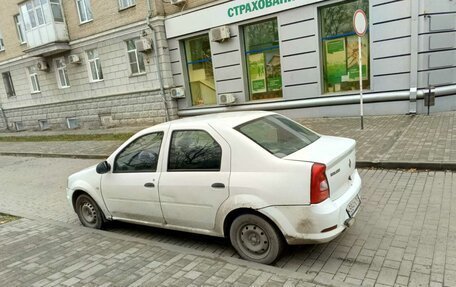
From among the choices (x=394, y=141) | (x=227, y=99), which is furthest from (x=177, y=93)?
(x=394, y=141)

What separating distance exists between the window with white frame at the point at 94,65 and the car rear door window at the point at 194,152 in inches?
557

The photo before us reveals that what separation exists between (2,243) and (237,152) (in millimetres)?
3448

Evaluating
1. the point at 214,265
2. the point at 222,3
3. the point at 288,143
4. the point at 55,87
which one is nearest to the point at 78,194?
the point at 214,265

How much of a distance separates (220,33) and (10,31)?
15.0m

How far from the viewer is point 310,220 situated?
3.04 m

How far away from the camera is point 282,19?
11.2 meters

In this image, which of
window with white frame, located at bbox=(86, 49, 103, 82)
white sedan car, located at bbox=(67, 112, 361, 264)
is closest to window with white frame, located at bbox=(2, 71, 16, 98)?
window with white frame, located at bbox=(86, 49, 103, 82)

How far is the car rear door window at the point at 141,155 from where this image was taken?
4.01 meters

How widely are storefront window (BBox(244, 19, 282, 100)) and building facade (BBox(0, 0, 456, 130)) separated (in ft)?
0.12

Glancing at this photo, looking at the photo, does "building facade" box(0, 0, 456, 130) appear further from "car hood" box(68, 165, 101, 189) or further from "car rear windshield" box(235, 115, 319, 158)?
"car hood" box(68, 165, 101, 189)

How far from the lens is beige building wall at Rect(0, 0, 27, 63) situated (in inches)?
766

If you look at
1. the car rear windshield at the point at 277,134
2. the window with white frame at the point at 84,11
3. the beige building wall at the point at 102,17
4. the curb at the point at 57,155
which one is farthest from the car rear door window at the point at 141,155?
the window with white frame at the point at 84,11

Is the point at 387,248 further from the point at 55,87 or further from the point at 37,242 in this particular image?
the point at 55,87

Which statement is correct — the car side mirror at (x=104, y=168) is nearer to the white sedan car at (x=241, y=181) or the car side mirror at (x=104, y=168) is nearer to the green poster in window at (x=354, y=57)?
the white sedan car at (x=241, y=181)
